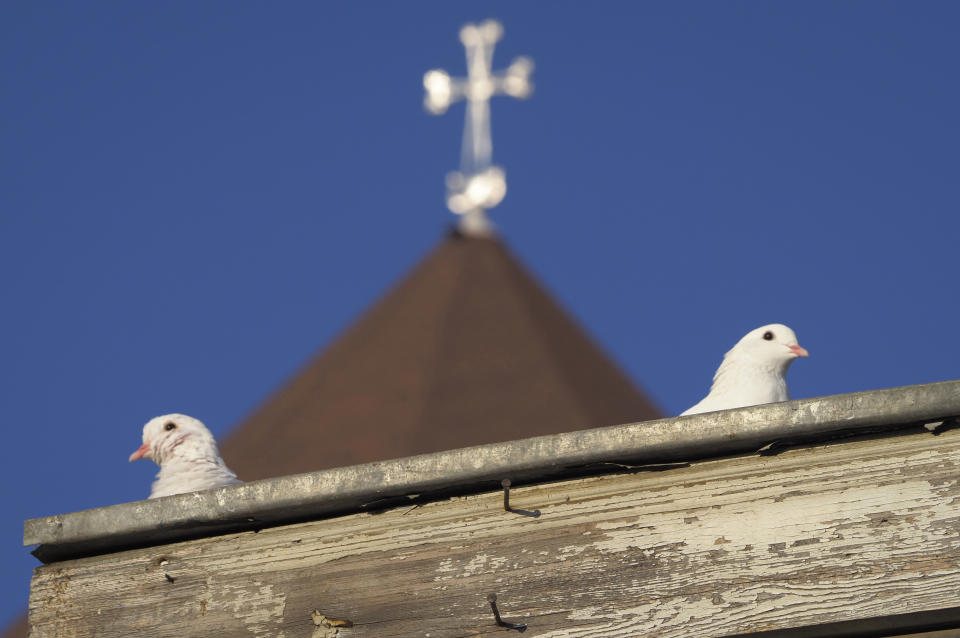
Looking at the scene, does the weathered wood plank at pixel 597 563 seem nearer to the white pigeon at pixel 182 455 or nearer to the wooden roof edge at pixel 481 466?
the wooden roof edge at pixel 481 466

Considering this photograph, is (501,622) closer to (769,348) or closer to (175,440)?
(175,440)

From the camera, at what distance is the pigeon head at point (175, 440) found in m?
4.93

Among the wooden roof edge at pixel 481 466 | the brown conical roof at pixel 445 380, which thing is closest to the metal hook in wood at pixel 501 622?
the wooden roof edge at pixel 481 466

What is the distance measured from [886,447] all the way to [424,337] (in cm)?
908

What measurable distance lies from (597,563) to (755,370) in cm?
283

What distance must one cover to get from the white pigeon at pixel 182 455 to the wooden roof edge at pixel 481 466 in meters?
1.78

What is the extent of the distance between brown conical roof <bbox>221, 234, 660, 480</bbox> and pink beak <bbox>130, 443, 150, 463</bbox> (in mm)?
3935

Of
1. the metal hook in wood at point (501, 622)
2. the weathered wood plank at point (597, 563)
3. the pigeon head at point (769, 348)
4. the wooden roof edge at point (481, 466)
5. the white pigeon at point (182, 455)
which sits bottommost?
the metal hook in wood at point (501, 622)

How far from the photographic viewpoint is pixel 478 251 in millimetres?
12781

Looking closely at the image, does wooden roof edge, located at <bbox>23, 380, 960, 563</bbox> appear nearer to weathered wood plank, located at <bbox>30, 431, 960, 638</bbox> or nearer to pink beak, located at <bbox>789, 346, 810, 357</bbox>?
weathered wood plank, located at <bbox>30, 431, 960, 638</bbox>

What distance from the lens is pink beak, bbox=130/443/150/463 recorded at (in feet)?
17.3

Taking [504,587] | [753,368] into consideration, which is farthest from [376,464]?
[753,368]

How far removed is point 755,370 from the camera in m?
5.10

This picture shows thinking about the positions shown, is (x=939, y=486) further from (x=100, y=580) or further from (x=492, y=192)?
(x=492, y=192)
